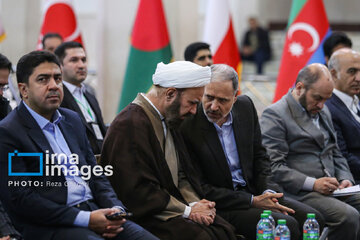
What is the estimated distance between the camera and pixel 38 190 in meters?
4.03

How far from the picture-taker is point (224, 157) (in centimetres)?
505

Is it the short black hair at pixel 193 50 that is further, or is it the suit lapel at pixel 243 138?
the short black hair at pixel 193 50

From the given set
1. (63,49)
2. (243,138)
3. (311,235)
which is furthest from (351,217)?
(63,49)

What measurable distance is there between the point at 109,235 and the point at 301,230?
5.62 feet

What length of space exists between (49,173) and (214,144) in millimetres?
1454

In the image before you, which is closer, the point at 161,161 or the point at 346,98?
the point at 161,161

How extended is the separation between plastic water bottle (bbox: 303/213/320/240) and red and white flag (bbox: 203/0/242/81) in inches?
156

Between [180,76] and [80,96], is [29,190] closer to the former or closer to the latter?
[180,76]

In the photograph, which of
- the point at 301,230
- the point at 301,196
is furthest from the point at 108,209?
the point at 301,196

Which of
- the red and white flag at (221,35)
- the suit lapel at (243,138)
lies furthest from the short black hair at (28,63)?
the red and white flag at (221,35)

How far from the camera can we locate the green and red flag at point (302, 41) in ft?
26.5

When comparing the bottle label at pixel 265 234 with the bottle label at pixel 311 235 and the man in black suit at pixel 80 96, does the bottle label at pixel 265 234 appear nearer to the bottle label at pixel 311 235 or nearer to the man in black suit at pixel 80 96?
the bottle label at pixel 311 235

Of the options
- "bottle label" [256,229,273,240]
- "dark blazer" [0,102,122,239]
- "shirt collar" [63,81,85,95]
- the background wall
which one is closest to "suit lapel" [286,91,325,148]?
"bottle label" [256,229,273,240]

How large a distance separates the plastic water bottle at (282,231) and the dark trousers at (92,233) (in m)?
0.86
